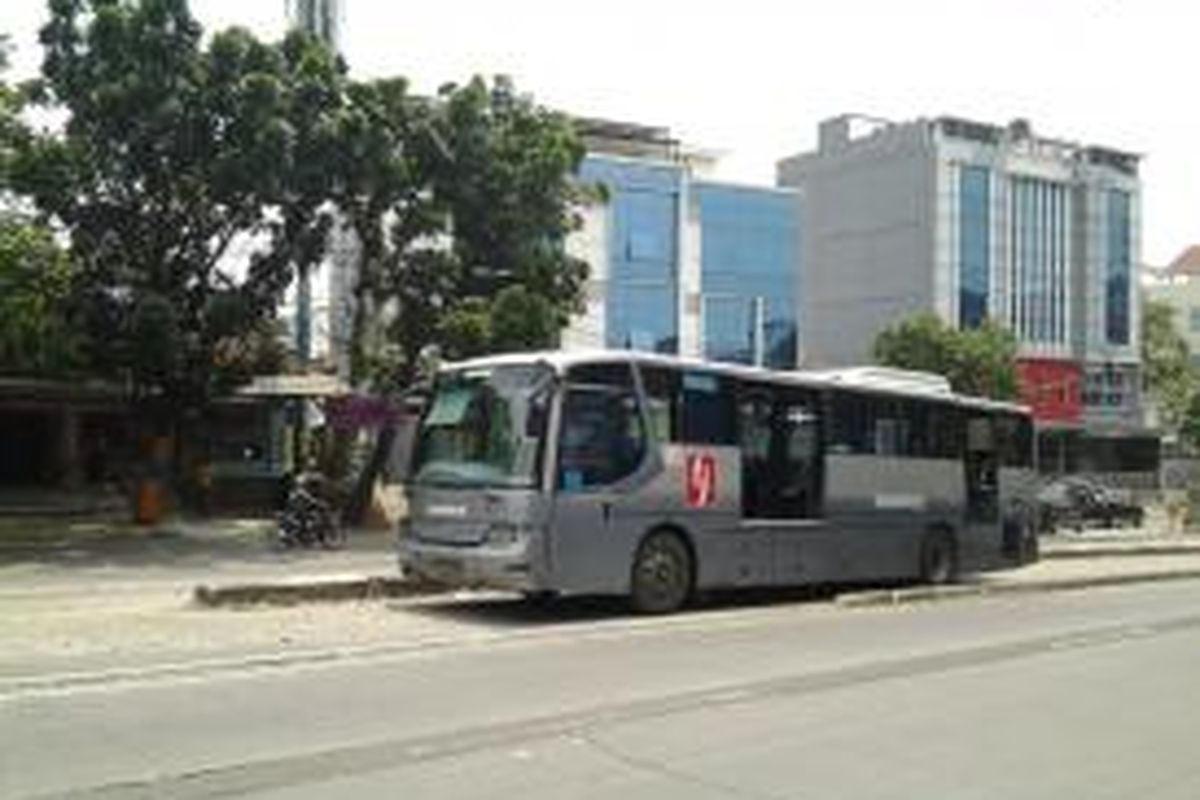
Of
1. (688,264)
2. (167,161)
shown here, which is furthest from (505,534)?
(688,264)

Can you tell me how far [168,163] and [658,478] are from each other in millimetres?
18055

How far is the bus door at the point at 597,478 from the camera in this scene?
19.9 m

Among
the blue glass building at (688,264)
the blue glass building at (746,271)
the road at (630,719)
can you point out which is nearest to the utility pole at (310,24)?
the road at (630,719)

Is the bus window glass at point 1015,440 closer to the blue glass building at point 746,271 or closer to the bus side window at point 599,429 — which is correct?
the bus side window at point 599,429

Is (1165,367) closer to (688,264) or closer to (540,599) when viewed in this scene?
(688,264)

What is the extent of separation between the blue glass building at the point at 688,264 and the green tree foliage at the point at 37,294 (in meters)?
39.4

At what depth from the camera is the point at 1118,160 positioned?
304 feet

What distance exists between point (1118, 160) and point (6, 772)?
87533 millimetres

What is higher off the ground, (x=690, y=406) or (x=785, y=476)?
(x=690, y=406)

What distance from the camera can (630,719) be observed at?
12734 mm

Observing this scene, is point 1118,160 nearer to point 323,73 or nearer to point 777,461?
point 323,73

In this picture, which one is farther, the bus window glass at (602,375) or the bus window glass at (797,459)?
the bus window glass at (797,459)

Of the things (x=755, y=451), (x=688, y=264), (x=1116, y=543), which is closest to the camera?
(x=755, y=451)

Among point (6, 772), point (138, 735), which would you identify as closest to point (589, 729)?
point (138, 735)
